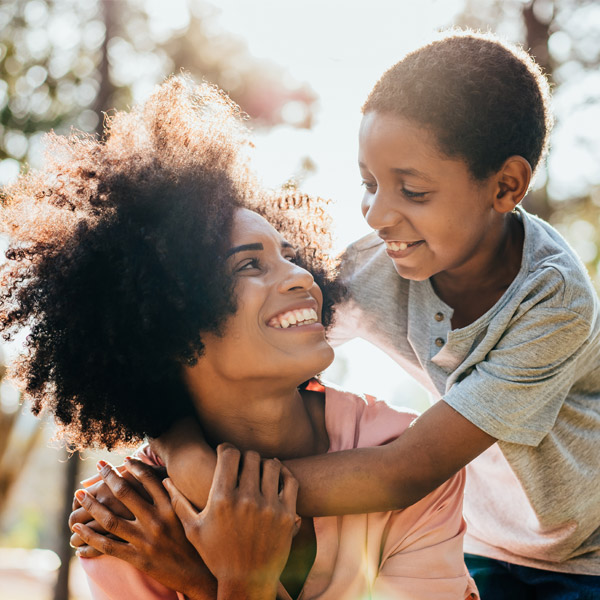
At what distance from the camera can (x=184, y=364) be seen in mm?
2473

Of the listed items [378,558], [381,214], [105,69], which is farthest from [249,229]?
[105,69]

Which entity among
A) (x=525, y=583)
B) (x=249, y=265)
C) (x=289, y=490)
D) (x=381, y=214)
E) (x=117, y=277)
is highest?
(x=381, y=214)

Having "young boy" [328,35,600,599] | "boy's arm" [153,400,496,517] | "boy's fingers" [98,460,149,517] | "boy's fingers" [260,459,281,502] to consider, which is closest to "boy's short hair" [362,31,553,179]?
"young boy" [328,35,600,599]

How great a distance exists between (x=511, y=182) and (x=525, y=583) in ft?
5.73

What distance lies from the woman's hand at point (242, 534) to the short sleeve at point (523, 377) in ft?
2.34

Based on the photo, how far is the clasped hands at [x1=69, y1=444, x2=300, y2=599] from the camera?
2070mm

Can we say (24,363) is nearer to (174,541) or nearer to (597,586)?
(174,541)

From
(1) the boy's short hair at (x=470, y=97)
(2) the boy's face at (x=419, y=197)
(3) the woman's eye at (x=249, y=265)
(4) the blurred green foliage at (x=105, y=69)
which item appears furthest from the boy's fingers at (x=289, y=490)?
(4) the blurred green foliage at (x=105, y=69)

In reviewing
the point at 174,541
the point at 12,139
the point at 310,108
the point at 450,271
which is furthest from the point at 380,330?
the point at 12,139

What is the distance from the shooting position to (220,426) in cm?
251

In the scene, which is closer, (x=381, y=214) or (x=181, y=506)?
(x=181, y=506)

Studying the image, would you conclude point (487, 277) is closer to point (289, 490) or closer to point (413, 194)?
point (413, 194)

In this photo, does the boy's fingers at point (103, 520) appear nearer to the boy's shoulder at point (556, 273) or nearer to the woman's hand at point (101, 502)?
the woman's hand at point (101, 502)

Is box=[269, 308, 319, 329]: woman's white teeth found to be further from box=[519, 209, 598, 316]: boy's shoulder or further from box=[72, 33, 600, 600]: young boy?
box=[519, 209, 598, 316]: boy's shoulder
